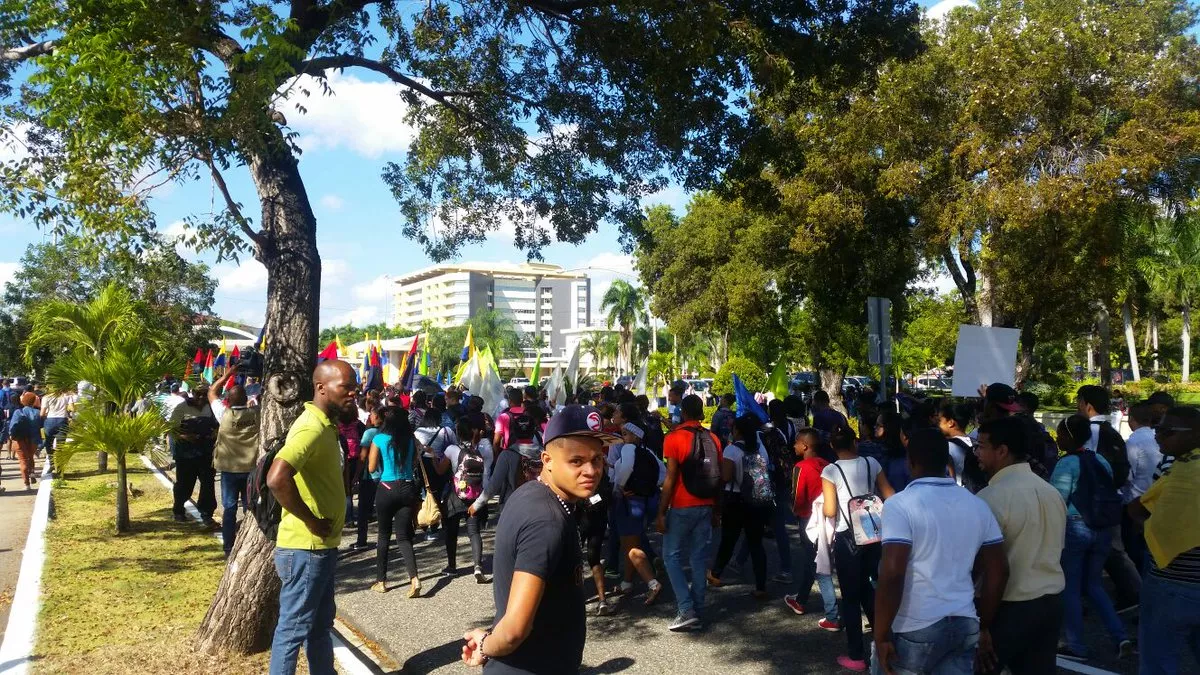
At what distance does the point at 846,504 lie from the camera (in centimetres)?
542

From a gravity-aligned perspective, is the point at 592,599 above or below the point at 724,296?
below

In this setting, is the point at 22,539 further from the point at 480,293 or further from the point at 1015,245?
the point at 480,293

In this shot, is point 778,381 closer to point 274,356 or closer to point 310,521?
point 274,356

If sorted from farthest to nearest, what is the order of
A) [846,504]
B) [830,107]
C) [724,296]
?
[724,296], [830,107], [846,504]

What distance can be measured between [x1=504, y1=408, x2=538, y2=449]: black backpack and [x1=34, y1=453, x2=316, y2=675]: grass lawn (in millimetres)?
2895

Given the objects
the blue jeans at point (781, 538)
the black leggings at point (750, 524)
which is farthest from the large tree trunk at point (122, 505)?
the blue jeans at point (781, 538)

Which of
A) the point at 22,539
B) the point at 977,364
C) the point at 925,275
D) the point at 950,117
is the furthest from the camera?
the point at 925,275

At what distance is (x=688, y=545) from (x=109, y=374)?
298 inches

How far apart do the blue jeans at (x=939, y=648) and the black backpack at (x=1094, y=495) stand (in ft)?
8.16

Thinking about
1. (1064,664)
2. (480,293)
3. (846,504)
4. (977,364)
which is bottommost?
(1064,664)

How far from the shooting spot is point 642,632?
258 inches

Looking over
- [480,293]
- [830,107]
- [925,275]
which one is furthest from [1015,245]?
[480,293]

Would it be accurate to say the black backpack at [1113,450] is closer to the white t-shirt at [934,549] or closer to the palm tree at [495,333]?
the white t-shirt at [934,549]

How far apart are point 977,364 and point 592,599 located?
6.42 m
